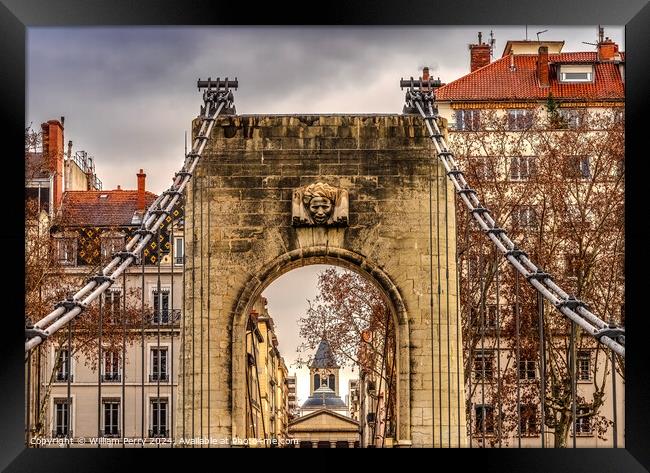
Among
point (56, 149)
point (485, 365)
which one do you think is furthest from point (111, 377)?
point (485, 365)

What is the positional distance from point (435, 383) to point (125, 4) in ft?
26.2

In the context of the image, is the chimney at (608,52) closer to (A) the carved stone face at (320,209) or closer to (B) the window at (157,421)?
(B) the window at (157,421)

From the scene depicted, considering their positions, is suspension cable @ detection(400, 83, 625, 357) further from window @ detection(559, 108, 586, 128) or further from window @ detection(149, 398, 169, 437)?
window @ detection(149, 398, 169, 437)

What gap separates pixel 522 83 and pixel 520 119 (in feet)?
16.7

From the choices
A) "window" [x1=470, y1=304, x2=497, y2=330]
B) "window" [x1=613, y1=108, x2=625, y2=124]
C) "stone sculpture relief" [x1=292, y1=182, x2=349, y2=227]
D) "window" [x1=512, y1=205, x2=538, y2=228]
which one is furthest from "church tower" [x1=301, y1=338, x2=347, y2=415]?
"stone sculpture relief" [x1=292, y1=182, x2=349, y2=227]

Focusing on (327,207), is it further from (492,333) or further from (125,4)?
(492,333)

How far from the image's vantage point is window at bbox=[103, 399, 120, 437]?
42.0 meters

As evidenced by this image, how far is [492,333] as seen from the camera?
34438mm

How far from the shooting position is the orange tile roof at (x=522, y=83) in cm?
4012

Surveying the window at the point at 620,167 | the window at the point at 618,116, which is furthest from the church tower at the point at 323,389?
the window at the point at 620,167

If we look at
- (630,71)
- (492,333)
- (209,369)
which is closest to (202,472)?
(630,71)

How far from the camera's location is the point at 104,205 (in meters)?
42.8

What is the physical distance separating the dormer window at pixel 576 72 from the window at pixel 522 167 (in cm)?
826

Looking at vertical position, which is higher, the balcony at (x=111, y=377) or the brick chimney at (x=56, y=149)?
the brick chimney at (x=56, y=149)
